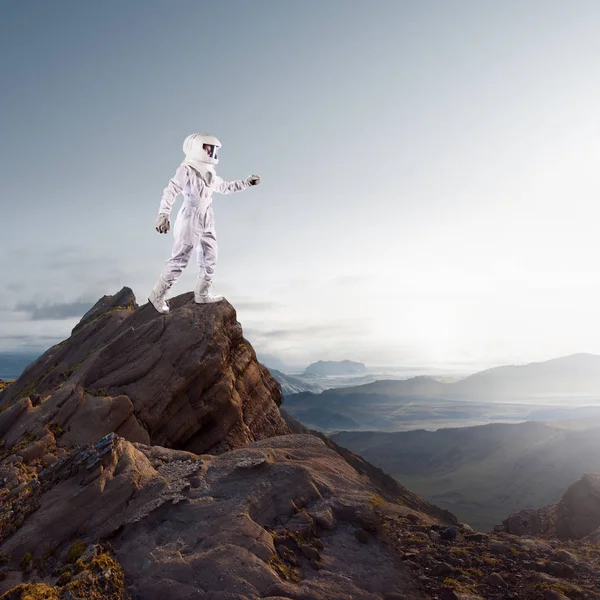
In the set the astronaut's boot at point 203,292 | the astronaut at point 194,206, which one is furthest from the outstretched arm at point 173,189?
the astronaut's boot at point 203,292

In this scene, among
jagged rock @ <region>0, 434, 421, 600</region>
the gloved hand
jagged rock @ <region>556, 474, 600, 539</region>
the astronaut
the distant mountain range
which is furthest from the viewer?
the distant mountain range

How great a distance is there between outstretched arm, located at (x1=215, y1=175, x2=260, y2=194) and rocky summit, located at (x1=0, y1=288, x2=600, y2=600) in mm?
10266

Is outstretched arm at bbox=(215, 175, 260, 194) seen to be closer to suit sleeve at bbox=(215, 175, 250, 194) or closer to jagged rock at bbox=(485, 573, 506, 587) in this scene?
suit sleeve at bbox=(215, 175, 250, 194)

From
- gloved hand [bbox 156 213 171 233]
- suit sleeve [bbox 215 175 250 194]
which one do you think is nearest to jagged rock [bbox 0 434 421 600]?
gloved hand [bbox 156 213 171 233]

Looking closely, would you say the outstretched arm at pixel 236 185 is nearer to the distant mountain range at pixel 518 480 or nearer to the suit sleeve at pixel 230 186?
the suit sleeve at pixel 230 186

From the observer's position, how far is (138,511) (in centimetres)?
1316

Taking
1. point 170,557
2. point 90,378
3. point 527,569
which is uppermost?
point 90,378

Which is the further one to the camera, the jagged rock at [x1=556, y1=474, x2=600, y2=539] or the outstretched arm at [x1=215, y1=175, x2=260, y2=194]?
the jagged rock at [x1=556, y1=474, x2=600, y2=539]

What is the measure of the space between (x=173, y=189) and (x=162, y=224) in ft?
4.96

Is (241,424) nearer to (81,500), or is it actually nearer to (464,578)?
(81,500)

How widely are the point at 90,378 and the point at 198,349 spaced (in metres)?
5.53

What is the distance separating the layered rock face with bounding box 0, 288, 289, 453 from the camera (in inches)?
774

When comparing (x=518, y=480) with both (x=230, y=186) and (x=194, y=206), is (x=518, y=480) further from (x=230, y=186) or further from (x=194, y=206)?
(x=194, y=206)

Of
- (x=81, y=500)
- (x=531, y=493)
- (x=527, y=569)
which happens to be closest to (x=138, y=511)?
(x=81, y=500)
